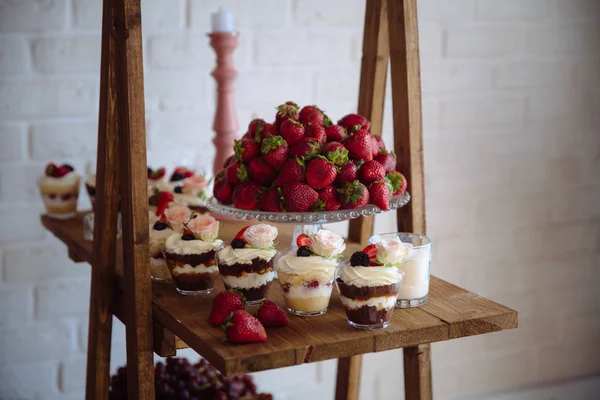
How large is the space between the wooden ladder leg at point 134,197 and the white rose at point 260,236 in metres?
0.15

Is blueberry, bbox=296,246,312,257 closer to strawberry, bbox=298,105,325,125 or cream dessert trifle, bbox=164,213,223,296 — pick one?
cream dessert trifle, bbox=164,213,223,296

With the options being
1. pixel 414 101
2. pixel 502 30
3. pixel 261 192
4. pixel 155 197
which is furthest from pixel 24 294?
pixel 502 30

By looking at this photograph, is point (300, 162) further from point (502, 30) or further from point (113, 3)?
point (502, 30)

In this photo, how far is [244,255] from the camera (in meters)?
1.17

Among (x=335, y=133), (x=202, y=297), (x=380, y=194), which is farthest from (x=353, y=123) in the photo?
(x=202, y=297)

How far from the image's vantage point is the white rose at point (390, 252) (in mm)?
1104

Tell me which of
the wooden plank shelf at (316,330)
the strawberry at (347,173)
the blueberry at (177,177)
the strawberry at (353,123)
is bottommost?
the wooden plank shelf at (316,330)

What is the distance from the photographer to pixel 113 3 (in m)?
1.23

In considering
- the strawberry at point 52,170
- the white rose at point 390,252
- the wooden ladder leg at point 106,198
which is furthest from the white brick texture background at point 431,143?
the white rose at point 390,252

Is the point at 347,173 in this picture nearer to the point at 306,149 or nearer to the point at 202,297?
the point at 306,149

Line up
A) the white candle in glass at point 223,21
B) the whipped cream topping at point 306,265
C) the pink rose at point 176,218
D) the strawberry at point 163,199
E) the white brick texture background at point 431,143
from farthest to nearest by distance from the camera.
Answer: the white brick texture background at point 431,143 → the white candle in glass at point 223,21 → the strawberry at point 163,199 → the pink rose at point 176,218 → the whipped cream topping at point 306,265

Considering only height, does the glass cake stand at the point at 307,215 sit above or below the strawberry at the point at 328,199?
below

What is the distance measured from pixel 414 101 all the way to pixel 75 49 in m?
0.85

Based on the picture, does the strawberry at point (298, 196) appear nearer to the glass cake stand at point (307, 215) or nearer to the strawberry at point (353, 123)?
the glass cake stand at point (307, 215)
